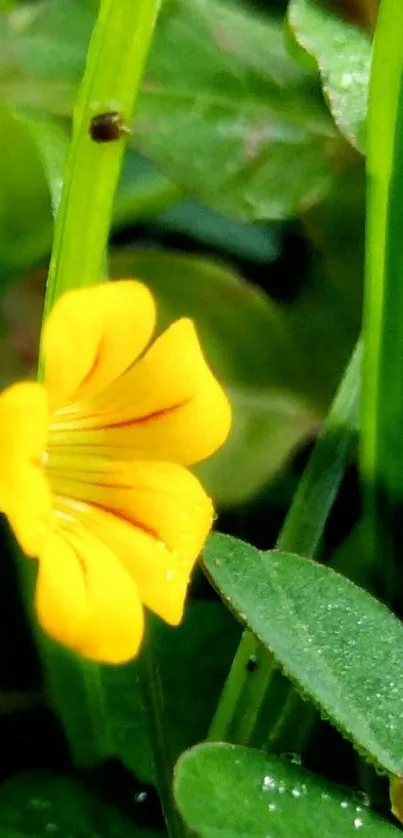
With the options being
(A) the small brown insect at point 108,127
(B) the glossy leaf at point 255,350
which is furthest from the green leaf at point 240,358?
(A) the small brown insect at point 108,127

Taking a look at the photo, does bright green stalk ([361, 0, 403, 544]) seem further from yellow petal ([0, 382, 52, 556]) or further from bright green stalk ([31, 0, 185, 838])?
yellow petal ([0, 382, 52, 556])

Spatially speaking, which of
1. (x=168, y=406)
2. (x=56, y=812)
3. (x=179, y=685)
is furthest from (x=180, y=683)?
(x=168, y=406)

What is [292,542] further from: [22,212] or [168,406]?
[22,212]

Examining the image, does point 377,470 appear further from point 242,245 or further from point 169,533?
point 242,245

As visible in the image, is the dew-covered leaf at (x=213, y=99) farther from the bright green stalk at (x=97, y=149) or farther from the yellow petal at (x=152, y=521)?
the yellow petal at (x=152, y=521)

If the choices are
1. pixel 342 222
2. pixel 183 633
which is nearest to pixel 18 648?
pixel 183 633

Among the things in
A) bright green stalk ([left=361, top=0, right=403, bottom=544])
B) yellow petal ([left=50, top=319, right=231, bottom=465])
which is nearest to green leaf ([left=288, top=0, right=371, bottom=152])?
bright green stalk ([left=361, top=0, right=403, bottom=544])
